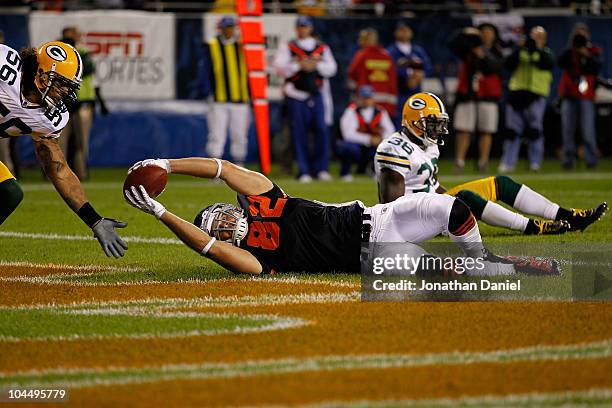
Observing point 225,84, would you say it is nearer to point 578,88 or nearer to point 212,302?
point 578,88

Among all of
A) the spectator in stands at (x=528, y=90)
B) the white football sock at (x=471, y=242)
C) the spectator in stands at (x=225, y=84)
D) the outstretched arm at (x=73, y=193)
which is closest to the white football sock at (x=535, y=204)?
the white football sock at (x=471, y=242)

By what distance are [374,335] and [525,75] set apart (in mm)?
11539

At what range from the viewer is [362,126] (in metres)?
15.5

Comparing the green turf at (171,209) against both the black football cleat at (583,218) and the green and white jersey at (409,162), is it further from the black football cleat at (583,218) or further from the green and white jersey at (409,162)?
the green and white jersey at (409,162)

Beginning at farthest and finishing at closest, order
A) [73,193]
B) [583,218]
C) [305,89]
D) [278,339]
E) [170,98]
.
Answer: [170,98]
[305,89]
[583,218]
[73,193]
[278,339]

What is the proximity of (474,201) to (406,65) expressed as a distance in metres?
8.34

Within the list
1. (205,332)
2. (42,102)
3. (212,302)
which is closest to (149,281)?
(212,302)

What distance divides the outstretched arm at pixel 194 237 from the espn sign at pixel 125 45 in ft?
35.6

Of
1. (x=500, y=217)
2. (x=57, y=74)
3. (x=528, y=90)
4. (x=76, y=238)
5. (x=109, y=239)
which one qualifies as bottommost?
(x=528, y=90)

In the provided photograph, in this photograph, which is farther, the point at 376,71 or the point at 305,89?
the point at 376,71

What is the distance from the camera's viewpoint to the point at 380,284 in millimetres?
6051

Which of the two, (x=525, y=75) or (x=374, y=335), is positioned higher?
(x=374, y=335)

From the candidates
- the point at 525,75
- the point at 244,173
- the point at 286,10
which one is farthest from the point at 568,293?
the point at 286,10

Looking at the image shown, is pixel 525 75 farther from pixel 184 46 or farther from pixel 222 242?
pixel 222 242
